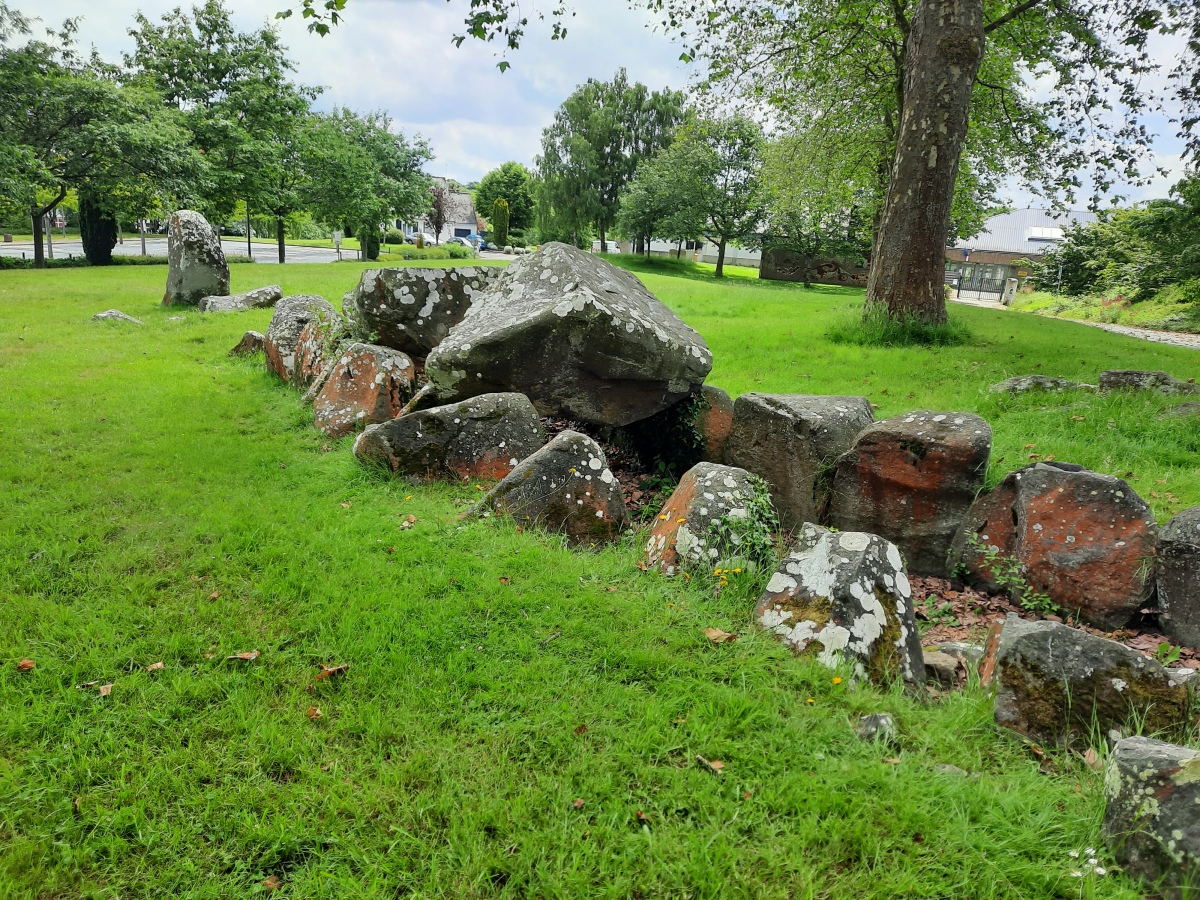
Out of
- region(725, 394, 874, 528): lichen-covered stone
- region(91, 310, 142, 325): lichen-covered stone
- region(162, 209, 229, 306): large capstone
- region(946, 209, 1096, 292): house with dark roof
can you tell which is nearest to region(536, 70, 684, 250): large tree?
region(946, 209, 1096, 292): house with dark roof

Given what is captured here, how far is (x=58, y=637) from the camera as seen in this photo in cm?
358

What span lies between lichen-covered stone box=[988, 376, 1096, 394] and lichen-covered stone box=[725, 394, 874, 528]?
9.61 ft

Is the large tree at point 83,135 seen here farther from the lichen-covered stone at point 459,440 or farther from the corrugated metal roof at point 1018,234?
the corrugated metal roof at point 1018,234

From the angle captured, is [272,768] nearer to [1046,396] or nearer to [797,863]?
[797,863]

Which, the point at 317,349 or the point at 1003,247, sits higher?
the point at 1003,247

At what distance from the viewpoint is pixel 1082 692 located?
323cm

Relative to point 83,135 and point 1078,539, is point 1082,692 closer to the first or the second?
point 1078,539

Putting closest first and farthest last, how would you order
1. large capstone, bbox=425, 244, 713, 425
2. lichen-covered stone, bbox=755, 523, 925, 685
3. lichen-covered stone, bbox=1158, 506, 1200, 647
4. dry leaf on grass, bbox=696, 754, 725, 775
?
dry leaf on grass, bbox=696, 754, 725, 775, lichen-covered stone, bbox=755, 523, 925, 685, lichen-covered stone, bbox=1158, 506, 1200, 647, large capstone, bbox=425, 244, 713, 425

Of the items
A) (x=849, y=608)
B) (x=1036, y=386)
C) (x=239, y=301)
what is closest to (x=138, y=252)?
(x=239, y=301)

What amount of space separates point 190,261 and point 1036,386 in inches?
662

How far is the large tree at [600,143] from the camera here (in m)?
46.2

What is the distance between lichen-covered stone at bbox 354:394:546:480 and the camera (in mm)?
5926

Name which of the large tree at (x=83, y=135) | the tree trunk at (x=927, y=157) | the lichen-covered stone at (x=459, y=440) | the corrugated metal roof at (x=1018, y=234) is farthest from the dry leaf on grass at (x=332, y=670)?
the corrugated metal roof at (x=1018, y=234)

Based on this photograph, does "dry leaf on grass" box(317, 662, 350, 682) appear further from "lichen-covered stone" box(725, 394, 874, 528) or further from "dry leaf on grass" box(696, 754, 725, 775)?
"lichen-covered stone" box(725, 394, 874, 528)
